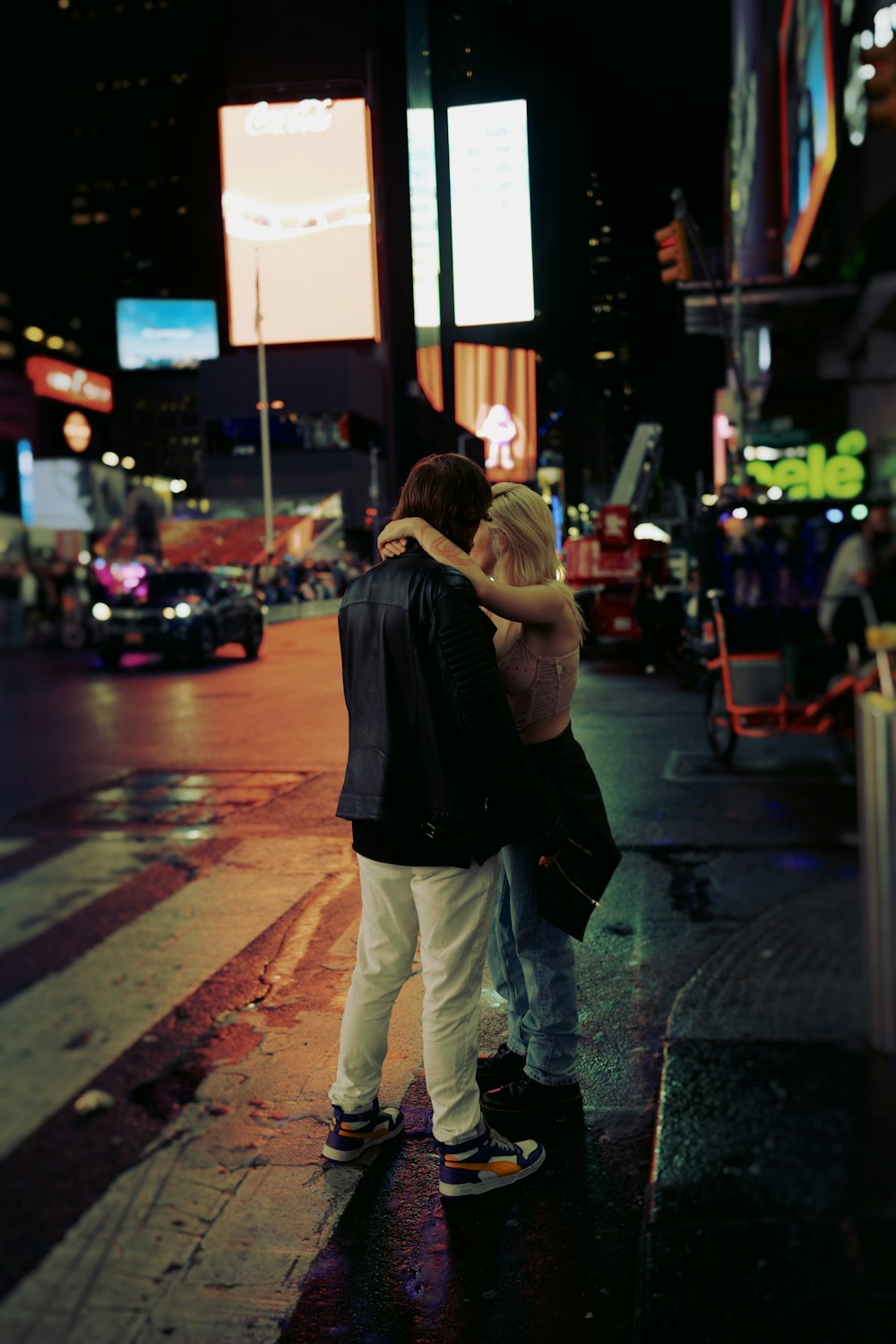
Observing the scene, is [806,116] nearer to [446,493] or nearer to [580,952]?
[580,952]

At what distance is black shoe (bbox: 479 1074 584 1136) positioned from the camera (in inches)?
136

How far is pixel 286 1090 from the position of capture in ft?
12.0

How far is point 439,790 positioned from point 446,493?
72cm

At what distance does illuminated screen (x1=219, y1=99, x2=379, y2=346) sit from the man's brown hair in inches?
25.3

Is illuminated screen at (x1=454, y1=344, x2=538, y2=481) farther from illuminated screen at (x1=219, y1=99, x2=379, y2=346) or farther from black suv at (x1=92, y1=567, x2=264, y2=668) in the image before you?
black suv at (x1=92, y1=567, x2=264, y2=668)

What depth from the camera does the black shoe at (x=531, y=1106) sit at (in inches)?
136

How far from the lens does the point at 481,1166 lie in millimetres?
3070

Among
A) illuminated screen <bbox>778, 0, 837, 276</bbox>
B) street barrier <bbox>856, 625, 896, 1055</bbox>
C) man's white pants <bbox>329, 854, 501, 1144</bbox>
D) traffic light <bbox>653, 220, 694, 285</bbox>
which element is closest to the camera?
street barrier <bbox>856, 625, 896, 1055</bbox>

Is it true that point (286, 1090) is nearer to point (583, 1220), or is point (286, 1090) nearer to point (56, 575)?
point (583, 1220)

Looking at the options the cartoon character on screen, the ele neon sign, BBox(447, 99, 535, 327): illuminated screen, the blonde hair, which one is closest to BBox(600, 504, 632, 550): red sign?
the ele neon sign

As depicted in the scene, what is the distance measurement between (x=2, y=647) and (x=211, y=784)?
7.20m

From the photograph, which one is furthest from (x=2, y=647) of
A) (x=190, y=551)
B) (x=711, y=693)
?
(x=190, y=551)

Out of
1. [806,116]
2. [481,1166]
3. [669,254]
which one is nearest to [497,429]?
[481,1166]

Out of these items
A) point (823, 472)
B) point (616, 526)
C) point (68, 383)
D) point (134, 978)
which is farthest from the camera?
point (616, 526)
